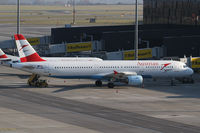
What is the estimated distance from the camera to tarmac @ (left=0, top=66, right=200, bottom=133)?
43.5 metres

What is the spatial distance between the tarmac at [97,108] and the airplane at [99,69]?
1.60 m

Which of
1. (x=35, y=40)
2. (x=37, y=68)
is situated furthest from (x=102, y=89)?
(x=35, y=40)

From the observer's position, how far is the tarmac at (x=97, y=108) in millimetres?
43469

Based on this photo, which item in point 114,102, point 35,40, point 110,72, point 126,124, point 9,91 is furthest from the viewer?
point 35,40

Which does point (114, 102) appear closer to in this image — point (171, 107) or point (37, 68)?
point (171, 107)

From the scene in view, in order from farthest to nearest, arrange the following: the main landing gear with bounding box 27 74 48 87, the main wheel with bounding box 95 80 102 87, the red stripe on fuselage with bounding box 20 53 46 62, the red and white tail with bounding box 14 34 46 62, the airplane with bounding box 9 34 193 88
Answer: the main wheel with bounding box 95 80 102 87
the main landing gear with bounding box 27 74 48 87
the red and white tail with bounding box 14 34 46 62
the red stripe on fuselage with bounding box 20 53 46 62
the airplane with bounding box 9 34 193 88

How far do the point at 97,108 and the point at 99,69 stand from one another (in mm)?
16054

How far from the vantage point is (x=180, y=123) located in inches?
1813

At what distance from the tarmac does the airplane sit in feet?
5.25

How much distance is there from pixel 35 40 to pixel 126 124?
73.3 m

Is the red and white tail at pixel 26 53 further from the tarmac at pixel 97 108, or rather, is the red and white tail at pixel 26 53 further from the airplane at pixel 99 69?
the tarmac at pixel 97 108

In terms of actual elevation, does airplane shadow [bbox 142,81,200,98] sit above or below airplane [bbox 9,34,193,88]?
below

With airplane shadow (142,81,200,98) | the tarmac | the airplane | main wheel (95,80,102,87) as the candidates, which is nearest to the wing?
the airplane

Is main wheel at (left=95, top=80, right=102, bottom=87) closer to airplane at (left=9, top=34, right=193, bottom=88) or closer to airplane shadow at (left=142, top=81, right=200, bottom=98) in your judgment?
airplane at (left=9, top=34, right=193, bottom=88)
